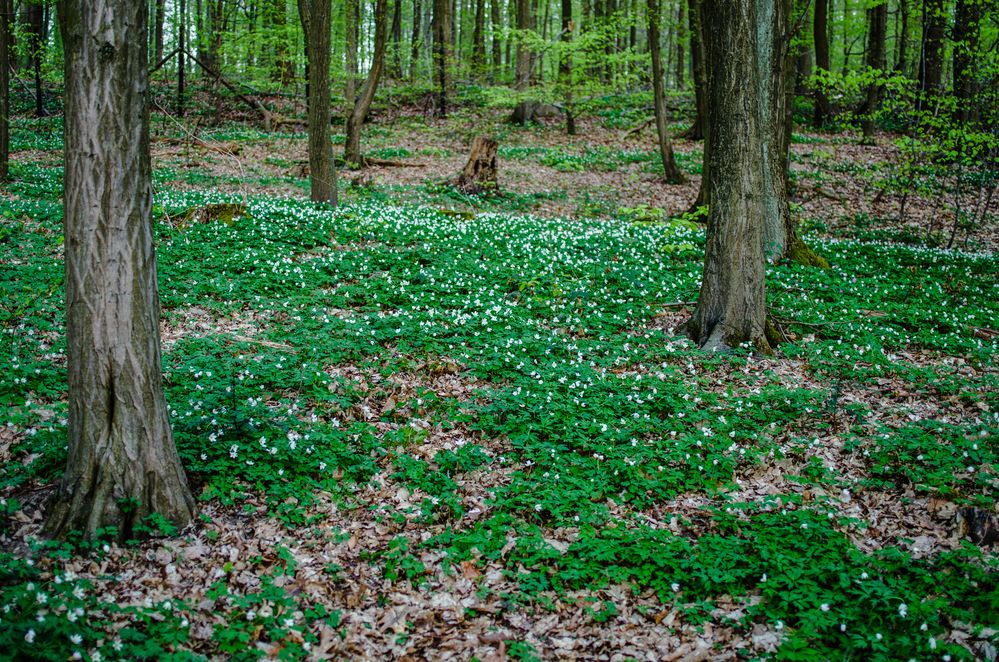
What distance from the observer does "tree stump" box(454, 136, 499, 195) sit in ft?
65.3

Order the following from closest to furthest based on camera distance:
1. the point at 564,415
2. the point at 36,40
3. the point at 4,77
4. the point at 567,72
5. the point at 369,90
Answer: the point at 564,415, the point at 4,77, the point at 369,90, the point at 36,40, the point at 567,72

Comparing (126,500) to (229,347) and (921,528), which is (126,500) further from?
(921,528)

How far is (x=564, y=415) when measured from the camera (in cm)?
686

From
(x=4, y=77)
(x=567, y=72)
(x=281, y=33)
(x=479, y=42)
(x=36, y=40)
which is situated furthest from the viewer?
(x=479, y=42)

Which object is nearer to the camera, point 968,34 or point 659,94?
point 968,34

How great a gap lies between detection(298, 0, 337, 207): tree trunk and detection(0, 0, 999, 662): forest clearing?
329cm

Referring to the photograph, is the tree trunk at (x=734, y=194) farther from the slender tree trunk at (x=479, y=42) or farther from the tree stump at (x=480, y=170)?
the slender tree trunk at (x=479, y=42)

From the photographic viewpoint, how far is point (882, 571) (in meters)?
4.60

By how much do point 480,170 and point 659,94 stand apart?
6.28m

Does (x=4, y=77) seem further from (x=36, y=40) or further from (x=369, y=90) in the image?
(x=36, y=40)

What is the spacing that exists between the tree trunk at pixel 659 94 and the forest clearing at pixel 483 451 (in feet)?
31.5

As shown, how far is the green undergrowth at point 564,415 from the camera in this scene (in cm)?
454

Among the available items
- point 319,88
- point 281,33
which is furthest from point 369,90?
point 281,33

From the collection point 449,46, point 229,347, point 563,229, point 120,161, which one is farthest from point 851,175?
point 120,161
